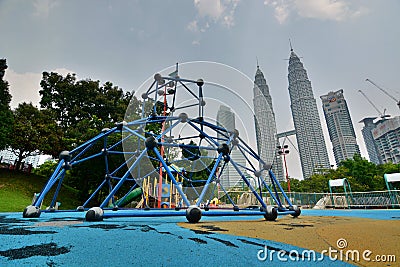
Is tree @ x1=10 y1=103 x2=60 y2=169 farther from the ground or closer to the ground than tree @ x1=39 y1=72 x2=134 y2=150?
closer to the ground

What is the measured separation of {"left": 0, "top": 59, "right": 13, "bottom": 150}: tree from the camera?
15.4m

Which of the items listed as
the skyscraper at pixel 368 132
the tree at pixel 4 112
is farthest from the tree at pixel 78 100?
the skyscraper at pixel 368 132

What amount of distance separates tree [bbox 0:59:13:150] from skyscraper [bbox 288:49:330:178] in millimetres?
53979

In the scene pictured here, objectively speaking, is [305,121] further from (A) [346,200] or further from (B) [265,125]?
(B) [265,125]

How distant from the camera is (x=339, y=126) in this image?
6894 centimetres

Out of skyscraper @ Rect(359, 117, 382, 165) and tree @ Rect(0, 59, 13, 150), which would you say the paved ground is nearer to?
tree @ Rect(0, 59, 13, 150)

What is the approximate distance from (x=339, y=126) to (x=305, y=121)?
1537 centimetres

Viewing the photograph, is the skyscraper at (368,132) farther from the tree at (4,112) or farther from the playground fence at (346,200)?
the tree at (4,112)

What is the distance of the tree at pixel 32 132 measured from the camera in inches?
652

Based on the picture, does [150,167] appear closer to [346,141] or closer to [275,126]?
[275,126]

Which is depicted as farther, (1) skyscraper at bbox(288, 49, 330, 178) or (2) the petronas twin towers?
(1) skyscraper at bbox(288, 49, 330, 178)

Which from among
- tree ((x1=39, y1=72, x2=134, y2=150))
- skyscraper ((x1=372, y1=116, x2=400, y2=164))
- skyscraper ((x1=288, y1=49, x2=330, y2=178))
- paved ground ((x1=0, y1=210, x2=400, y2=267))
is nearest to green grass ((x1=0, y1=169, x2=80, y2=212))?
tree ((x1=39, y1=72, x2=134, y2=150))

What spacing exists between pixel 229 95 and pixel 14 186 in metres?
19.3

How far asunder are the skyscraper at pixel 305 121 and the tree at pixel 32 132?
51350mm
